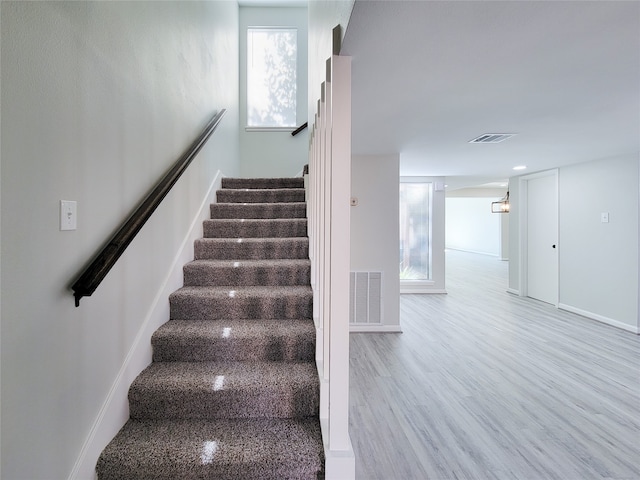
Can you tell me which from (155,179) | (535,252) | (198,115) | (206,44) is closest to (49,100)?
(155,179)

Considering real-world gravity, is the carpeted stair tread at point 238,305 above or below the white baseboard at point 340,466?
above

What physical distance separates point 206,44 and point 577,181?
5016mm

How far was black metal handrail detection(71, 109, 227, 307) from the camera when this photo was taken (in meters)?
1.18

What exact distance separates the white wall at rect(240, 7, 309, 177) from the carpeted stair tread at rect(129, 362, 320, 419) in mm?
3496

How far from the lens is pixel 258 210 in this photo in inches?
118

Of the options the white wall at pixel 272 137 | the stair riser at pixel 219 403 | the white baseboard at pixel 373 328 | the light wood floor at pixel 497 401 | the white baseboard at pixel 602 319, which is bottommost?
the light wood floor at pixel 497 401

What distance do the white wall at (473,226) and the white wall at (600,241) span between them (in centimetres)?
731

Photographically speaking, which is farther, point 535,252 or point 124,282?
point 535,252

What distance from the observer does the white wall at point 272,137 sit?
4.58 metres

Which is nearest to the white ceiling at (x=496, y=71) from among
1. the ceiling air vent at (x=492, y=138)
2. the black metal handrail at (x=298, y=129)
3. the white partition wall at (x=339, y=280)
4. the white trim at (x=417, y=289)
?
the ceiling air vent at (x=492, y=138)

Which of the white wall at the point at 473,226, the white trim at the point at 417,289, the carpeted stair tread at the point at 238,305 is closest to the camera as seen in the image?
the carpeted stair tread at the point at 238,305

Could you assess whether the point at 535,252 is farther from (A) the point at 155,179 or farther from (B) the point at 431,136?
(A) the point at 155,179

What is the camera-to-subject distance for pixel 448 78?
1805 mm

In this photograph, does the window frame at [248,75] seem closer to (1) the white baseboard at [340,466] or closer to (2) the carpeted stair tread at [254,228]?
(2) the carpeted stair tread at [254,228]
